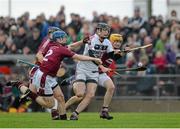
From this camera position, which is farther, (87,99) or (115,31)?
(115,31)

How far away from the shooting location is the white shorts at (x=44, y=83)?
19594 millimetres

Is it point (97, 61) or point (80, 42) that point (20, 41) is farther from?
point (97, 61)

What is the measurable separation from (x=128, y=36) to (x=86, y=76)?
871 cm

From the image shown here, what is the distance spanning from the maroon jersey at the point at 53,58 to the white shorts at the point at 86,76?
80cm

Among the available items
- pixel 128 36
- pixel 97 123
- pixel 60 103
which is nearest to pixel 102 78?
pixel 60 103

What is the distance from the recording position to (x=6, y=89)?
2712 centimetres

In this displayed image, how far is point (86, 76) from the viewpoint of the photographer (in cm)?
2025

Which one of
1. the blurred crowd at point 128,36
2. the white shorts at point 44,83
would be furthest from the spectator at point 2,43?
the white shorts at point 44,83

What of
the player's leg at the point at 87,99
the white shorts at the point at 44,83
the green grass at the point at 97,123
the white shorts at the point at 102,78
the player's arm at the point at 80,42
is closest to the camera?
the green grass at the point at 97,123

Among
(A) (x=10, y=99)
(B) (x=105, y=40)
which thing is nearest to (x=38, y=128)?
(B) (x=105, y=40)

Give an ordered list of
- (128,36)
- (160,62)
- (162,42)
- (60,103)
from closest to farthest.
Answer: (60,103) < (160,62) < (162,42) < (128,36)

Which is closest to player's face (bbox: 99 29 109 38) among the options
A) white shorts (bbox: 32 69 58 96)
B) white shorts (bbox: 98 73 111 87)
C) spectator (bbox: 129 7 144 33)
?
white shorts (bbox: 98 73 111 87)

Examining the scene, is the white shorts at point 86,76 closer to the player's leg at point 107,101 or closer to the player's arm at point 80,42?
the player's leg at point 107,101

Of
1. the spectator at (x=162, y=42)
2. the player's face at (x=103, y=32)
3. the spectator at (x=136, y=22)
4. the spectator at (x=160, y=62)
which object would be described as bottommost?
A: the spectator at (x=160, y=62)
